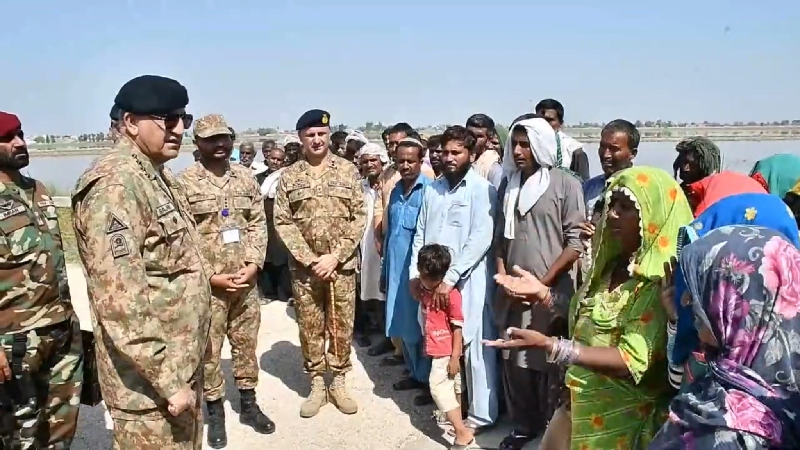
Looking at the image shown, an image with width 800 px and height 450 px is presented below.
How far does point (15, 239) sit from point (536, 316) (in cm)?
278

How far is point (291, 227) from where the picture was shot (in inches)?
181

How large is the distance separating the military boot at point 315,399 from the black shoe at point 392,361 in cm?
90

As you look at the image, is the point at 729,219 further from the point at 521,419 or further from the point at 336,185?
the point at 336,185

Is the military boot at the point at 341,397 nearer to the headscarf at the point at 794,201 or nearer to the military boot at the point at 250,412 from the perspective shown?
the military boot at the point at 250,412

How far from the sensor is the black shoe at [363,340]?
20.2ft

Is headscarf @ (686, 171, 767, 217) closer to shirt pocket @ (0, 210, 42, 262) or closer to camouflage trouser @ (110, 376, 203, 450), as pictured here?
camouflage trouser @ (110, 376, 203, 450)

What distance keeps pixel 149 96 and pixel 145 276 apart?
68cm

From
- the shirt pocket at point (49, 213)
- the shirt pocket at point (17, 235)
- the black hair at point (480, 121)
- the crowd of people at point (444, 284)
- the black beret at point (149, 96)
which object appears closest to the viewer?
the crowd of people at point (444, 284)

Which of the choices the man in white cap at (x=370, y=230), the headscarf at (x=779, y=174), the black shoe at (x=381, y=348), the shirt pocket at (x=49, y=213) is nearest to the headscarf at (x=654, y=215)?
the headscarf at (x=779, y=174)

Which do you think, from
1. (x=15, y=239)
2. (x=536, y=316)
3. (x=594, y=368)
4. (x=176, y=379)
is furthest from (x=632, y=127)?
(x=15, y=239)

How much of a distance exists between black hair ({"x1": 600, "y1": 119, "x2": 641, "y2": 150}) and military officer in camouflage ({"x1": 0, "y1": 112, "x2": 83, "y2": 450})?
3.42 metres

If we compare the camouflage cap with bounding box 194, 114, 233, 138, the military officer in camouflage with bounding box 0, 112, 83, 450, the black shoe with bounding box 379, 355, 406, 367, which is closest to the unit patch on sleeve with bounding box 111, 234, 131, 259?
the military officer in camouflage with bounding box 0, 112, 83, 450

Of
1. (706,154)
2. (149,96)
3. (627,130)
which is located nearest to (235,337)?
(149,96)

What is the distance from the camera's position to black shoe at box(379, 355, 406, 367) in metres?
5.58
